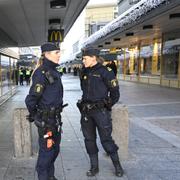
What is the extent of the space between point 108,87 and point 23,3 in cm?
529

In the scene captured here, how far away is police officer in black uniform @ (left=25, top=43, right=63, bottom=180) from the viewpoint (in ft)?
12.4

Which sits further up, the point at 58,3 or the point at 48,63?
the point at 58,3

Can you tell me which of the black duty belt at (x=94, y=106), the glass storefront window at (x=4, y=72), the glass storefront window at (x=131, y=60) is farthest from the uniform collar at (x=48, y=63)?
the glass storefront window at (x=131, y=60)

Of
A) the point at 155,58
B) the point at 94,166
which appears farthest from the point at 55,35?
the point at 155,58

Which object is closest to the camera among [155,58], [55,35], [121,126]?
[121,126]

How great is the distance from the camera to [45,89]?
382 cm

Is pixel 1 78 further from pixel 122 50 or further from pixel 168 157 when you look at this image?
pixel 122 50

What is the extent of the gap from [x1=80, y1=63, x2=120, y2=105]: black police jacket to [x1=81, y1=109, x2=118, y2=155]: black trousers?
8.0 inches

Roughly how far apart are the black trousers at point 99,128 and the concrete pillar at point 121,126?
656 mm

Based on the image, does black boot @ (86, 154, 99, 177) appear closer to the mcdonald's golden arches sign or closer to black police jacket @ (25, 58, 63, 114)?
black police jacket @ (25, 58, 63, 114)

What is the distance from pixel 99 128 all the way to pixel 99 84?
1.96 ft

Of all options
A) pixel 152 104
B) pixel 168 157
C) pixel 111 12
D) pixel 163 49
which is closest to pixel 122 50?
pixel 163 49

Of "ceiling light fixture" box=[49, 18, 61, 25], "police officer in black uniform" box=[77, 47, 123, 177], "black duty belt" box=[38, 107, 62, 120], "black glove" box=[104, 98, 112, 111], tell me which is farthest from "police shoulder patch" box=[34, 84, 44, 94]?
"ceiling light fixture" box=[49, 18, 61, 25]

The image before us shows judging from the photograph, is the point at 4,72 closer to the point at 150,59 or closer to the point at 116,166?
the point at 116,166
